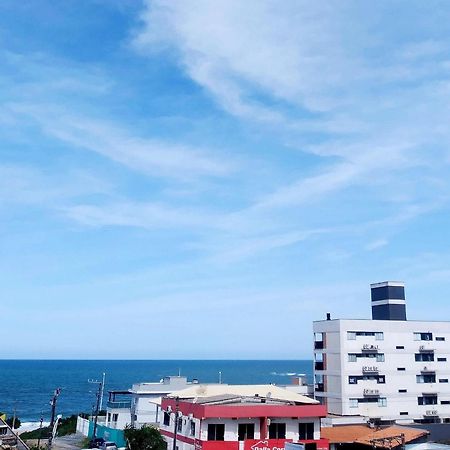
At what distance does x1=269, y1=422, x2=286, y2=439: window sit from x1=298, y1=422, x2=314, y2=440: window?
6.04ft

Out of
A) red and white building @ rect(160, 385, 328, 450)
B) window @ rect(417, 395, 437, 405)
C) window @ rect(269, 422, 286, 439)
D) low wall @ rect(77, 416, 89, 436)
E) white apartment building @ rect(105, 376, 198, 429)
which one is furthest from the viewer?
window @ rect(417, 395, 437, 405)

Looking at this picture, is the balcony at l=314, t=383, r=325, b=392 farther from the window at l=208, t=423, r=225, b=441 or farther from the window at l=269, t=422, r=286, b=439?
the window at l=208, t=423, r=225, b=441

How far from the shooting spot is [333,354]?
8662 cm

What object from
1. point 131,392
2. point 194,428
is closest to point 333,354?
point 131,392

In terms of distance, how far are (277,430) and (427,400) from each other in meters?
39.7

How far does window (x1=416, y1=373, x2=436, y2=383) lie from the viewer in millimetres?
87250

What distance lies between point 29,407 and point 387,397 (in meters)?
112

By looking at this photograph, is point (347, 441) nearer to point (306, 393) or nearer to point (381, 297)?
point (306, 393)

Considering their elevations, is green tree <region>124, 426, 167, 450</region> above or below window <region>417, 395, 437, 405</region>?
below

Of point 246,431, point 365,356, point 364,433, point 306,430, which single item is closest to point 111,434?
point 246,431

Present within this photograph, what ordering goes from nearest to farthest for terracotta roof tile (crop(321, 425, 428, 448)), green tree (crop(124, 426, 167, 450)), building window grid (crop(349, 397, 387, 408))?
1. green tree (crop(124, 426, 167, 450))
2. terracotta roof tile (crop(321, 425, 428, 448))
3. building window grid (crop(349, 397, 387, 408))

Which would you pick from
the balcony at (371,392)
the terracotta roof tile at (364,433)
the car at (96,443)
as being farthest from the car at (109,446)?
the balcony at (371,392)

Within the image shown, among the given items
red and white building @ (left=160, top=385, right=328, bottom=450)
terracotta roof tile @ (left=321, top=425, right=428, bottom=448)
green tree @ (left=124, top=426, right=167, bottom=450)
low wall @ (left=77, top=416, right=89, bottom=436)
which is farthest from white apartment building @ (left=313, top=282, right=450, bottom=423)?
low wall @ (left=77, top=416, right=89, bottom=436)

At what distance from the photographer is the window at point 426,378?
8725 centimetres
